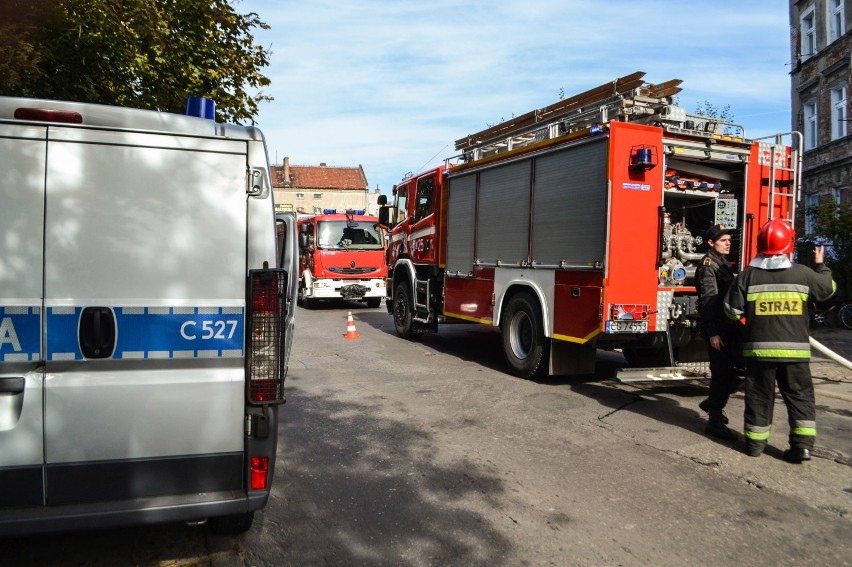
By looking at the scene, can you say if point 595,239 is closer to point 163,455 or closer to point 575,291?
point 575,291

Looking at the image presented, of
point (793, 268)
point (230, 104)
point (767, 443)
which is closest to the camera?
point (793, 268)

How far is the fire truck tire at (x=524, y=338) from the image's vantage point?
7.62 m

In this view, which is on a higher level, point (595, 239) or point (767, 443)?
point (595, 239)

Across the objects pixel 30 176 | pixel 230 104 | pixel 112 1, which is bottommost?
pixel 30 176

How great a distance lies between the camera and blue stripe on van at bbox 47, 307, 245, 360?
2.66 m

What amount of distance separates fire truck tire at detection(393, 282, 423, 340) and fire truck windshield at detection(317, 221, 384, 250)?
5916 mm

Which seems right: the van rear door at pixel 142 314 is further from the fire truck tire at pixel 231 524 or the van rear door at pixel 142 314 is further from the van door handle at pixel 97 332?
the fire truck tire at pixel 231 524

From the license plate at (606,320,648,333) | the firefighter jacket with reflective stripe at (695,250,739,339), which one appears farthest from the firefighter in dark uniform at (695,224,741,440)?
the license plate at (606,320,648,333)

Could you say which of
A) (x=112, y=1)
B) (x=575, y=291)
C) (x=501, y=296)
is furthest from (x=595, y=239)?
(x=112, y=1)

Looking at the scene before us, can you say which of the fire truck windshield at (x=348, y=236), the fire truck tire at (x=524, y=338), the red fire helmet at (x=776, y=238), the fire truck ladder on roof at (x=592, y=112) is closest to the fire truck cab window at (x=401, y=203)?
the fire truck ladder on roof at (x=592, y=112)

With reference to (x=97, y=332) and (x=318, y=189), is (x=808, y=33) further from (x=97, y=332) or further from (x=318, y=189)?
(x=318, y=189)

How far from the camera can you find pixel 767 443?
5.26 metres

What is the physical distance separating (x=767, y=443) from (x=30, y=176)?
211 inches

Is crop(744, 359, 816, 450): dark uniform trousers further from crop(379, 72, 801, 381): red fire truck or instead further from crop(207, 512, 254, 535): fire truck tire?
crop(207, 512, 254, 535): fire truck tire
